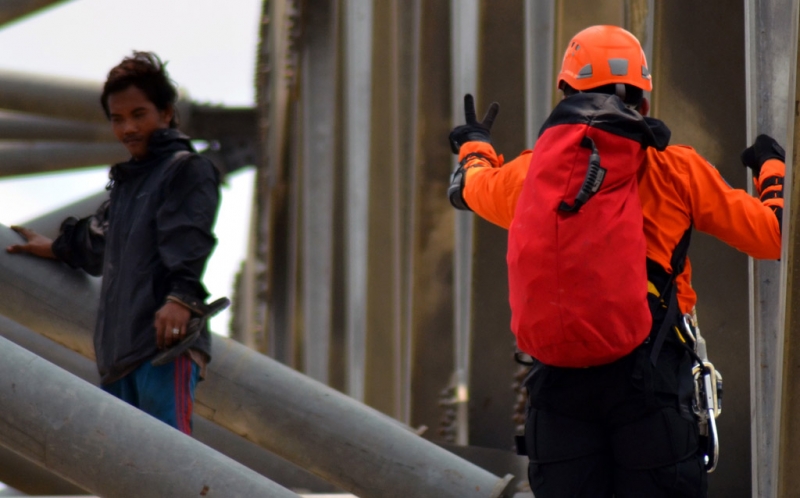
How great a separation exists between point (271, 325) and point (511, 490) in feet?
54.3

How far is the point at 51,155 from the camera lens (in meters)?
20.4

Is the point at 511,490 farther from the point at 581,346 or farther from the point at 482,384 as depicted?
the point at 482,384

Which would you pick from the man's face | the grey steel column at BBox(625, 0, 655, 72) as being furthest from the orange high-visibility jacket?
the grey steel column at BBox(625, 0, 655, 72)

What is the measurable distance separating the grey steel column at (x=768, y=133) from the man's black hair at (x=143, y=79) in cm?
261

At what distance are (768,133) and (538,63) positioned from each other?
11.3 feet

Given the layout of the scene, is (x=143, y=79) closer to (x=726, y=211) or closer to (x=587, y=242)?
(x=587, y=242)

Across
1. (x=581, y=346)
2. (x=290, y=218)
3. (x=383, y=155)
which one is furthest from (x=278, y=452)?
(x=290, y=218)

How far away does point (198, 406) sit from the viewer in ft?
22.6

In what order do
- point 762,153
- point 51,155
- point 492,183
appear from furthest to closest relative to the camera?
point 51,155
point 762,153
point 492,183

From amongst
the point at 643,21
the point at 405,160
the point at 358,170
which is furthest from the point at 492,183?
the point at 358,170

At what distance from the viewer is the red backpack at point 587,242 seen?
4.34 metres

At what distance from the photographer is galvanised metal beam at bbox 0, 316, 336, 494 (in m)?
9.41

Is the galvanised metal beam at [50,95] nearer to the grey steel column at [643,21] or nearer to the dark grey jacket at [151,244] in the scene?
the grey steel column at [643,21]

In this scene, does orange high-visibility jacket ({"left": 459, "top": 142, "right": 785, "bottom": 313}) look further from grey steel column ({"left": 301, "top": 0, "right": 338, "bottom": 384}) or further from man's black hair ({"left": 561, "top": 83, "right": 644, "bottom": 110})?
grey steel column ({"left": 301, "top": 0, "right": 338, "bottom": 384})
